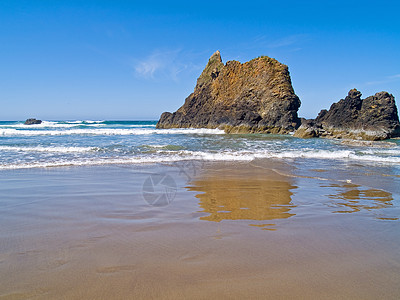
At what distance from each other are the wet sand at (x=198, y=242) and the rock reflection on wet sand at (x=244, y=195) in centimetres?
3

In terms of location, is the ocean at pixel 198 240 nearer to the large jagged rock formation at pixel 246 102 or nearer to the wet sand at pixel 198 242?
the wet sand at pixel 198 242

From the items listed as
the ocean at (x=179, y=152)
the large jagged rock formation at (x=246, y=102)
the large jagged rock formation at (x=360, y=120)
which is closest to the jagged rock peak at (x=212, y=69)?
the large jagged rock formation at (x=246, y=102)

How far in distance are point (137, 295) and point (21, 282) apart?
0.88 m

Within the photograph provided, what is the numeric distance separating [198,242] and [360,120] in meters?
28.8

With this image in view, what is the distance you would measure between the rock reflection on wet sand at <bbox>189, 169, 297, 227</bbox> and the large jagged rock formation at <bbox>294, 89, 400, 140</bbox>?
19609 millimetres

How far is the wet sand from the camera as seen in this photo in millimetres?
1798

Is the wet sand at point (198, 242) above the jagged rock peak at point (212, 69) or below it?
below

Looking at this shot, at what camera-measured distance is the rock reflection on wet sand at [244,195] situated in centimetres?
340

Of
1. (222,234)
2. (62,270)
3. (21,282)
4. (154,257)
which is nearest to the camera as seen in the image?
(21,282)

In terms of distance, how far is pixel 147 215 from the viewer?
3350mm

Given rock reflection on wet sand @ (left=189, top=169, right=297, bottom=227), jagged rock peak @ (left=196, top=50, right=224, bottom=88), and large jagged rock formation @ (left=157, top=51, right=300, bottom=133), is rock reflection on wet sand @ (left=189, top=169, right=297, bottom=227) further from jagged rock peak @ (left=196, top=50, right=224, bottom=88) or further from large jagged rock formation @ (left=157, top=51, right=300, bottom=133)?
jagged rock peak @ (left=196, top=50, right=224, bottom=88)

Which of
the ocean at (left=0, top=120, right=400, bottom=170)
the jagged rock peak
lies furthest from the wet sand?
the jagged rock peak

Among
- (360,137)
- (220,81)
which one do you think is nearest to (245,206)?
(360,137)

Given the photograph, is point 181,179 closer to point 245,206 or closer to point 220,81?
point 245,206
